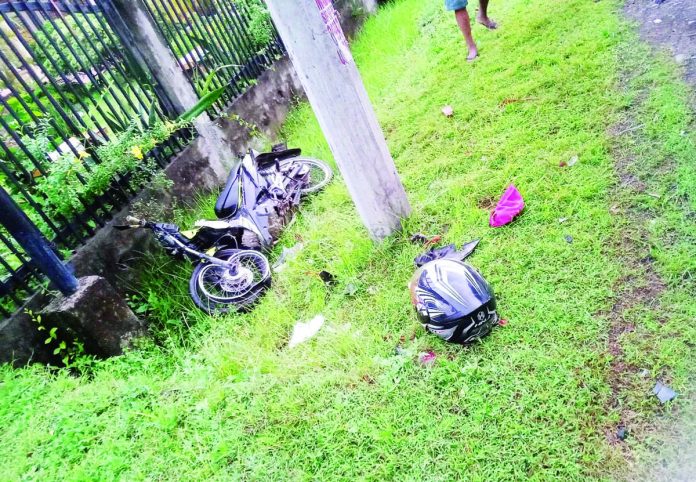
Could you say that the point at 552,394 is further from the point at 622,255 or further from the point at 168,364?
the point at 168,364

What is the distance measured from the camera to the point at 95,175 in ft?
13.2

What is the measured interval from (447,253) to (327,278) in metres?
0.98

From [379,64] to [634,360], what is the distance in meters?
6.00

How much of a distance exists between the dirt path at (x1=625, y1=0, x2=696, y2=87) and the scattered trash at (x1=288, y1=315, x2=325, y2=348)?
3.67m

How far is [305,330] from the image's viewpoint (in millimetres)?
3312

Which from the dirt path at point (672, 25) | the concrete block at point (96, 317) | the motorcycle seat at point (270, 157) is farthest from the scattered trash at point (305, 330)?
the dirt path at point (672, 25)

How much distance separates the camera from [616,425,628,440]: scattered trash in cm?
206

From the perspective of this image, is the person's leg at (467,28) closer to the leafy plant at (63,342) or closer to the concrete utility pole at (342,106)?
the concrete utility pole at (342,106)

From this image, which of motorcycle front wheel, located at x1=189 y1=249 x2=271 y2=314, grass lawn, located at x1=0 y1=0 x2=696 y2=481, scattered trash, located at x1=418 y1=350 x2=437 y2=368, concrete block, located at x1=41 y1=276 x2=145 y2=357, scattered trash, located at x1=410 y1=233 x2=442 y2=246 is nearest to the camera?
grass lawn, located at x1=0 y1=0 x2=696 y2=481

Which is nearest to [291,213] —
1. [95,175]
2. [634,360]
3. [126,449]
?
[95,175]

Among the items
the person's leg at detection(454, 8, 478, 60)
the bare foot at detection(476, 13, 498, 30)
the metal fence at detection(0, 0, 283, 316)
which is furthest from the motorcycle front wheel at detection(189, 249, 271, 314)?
the bare foot at detection(476, 13, 498, 30)

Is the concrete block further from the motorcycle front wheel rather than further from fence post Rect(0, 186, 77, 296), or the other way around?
the motorcycle front wheel

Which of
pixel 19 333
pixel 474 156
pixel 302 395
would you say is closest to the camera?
pixel 302 395

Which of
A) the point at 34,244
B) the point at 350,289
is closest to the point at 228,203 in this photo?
the point at 34,244
